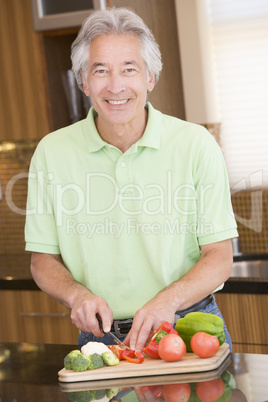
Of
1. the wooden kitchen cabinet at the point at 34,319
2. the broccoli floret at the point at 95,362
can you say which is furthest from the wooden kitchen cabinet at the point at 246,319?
the broccoli floret at the point at 95,362

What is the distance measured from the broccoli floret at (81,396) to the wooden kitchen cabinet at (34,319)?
1.50m

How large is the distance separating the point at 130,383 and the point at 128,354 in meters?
0.11

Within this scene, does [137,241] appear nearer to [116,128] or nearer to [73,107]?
[116,128]

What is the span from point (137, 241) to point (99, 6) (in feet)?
4.61

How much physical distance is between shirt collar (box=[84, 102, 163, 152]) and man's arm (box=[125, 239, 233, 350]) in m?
0.32

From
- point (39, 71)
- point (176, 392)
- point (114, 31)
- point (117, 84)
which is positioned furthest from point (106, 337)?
point (39, 71)

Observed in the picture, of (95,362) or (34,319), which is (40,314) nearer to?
(34,319)

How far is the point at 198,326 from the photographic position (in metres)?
1.56

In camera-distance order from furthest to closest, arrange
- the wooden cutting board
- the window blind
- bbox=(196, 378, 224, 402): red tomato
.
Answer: the window blind < the wooden cutting board < bbox=(196, 378, 224, 402): red tomato

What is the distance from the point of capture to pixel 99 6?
2852 mm

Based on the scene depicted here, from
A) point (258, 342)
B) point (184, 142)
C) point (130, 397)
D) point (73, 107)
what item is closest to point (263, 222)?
point (258, 342)

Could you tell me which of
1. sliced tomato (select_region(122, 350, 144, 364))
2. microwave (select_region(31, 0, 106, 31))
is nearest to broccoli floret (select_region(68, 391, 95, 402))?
sliced tomato (select_region(122, 350, 144, 364))

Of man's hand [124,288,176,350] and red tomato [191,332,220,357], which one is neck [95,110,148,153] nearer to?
man's hand [124,288,176,350]

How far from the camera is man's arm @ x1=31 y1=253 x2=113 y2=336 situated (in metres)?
1.63
